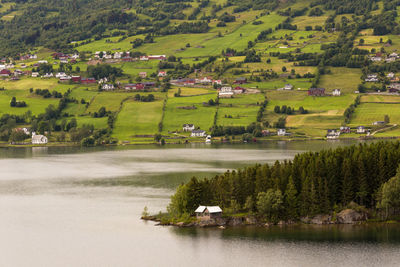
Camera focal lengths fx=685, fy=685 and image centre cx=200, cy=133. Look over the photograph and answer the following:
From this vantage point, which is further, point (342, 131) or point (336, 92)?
point (336, 92)

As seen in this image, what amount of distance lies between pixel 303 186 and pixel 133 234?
15.6 meters

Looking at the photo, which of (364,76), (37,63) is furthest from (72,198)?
(37,63)

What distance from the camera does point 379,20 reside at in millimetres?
191500

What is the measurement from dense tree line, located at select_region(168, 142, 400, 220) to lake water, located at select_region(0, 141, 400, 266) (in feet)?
8.42

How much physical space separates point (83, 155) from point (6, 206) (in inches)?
1806

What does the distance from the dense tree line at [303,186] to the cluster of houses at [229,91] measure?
293ft

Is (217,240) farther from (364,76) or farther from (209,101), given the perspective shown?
(364,76)

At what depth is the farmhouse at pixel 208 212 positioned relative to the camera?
61.1 meters

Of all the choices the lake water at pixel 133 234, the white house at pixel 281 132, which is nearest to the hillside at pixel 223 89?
the white house at pixel 281 132

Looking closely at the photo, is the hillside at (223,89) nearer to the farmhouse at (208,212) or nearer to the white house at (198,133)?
the white house at (198,133)

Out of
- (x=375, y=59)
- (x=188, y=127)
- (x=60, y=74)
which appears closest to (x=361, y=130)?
(x=188, y=127)

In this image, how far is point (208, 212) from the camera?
6128 centimetres

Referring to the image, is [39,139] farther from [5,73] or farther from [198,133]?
[5,73]

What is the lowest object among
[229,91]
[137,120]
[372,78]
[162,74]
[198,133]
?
[198,133]
